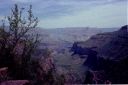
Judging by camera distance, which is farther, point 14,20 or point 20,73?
point 14,20

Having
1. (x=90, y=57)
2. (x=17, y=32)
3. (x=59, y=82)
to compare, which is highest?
(x=17, y=32)

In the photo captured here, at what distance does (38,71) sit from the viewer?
17.1 meters

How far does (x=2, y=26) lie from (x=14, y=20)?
4.08 ft

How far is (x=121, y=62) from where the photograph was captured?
8038 cm

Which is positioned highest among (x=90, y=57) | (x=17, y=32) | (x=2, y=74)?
(x=17, y=32)

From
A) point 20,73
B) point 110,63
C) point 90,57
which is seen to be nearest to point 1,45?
point 20,73

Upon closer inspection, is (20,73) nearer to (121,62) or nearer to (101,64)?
(121,62)

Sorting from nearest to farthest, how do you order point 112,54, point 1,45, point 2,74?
point 2,74, point 1,45, point 112,54

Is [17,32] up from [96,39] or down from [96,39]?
up

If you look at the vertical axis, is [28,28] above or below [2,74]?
above

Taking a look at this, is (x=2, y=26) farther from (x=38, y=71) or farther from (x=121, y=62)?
(x=121, y=62)

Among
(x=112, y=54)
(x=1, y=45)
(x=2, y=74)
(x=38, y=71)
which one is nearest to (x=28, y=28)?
(x=1, y=45)

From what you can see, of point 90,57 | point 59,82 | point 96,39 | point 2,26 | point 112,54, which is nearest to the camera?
point 59,82

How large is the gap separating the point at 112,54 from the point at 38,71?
8648 centimetres
